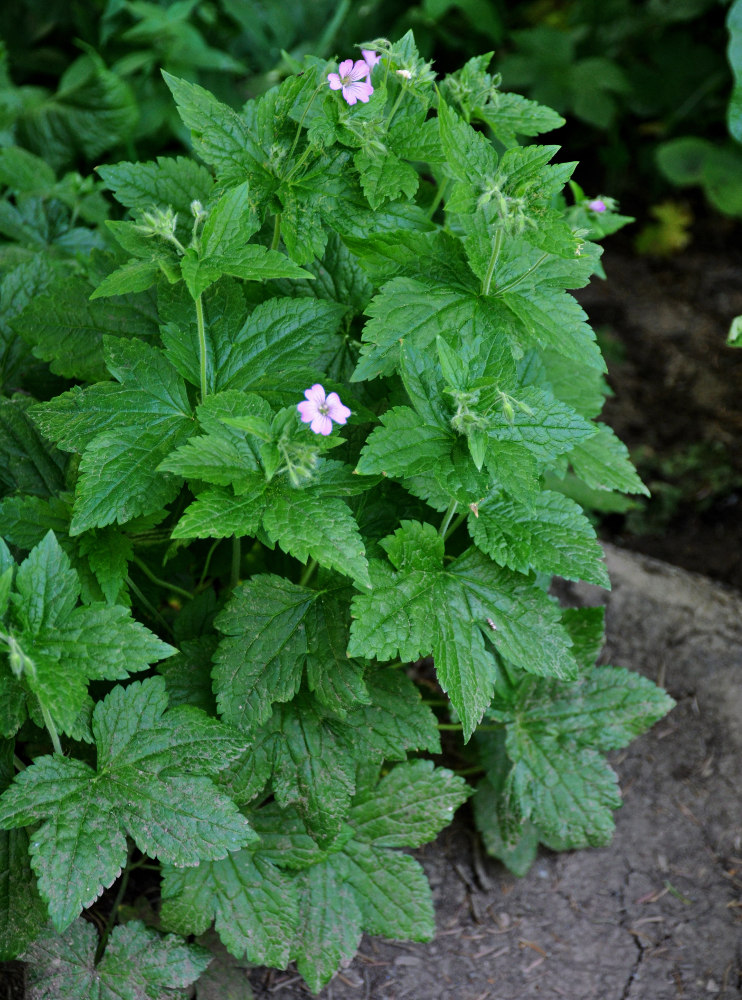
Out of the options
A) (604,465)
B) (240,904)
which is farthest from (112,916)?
(604,465)

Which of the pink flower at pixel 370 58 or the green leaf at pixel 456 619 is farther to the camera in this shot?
the pink flower at pixel 370 58

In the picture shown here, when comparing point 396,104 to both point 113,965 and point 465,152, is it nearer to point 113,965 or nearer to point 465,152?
point 465,152

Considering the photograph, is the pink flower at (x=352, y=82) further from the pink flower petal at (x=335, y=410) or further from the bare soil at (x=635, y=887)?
the bare soil at (x=635, y=887)

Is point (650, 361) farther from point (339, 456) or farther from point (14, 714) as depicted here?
point (14, 714)

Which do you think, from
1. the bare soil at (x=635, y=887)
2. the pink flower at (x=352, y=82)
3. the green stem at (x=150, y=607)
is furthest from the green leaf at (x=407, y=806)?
the pink flower at (x=352, y=82)

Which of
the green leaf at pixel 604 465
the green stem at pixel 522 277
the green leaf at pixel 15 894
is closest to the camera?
the green leaf at pixel 15 894

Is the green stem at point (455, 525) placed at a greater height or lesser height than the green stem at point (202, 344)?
lesser

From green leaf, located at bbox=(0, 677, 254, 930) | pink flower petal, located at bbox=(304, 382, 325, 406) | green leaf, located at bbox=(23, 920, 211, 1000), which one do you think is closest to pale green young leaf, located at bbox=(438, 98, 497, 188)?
pink flower petal, located at bbox=(304, 382, 325, 406)

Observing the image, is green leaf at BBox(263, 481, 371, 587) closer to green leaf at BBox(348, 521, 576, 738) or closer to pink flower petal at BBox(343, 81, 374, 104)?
green leaf at BBox(348, 521, 576, 738)
